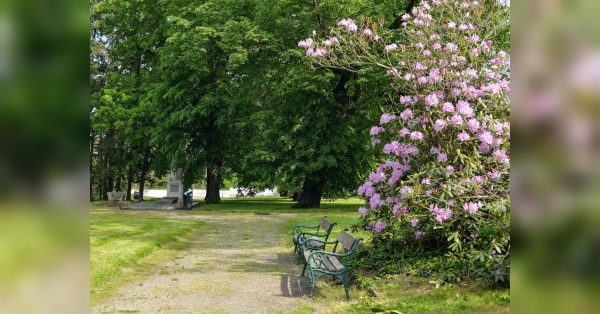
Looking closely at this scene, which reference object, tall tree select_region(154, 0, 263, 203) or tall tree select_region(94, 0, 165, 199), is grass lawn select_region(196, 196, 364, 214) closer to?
tall tree select_region(154, 0, 263, 203)

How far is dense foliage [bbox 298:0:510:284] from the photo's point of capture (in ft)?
22.4

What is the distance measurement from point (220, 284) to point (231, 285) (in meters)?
0.19

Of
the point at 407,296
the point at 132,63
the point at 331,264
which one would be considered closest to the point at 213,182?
the point at 132,63

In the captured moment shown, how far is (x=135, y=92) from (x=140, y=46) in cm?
295

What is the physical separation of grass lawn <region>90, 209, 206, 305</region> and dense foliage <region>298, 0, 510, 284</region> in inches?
165

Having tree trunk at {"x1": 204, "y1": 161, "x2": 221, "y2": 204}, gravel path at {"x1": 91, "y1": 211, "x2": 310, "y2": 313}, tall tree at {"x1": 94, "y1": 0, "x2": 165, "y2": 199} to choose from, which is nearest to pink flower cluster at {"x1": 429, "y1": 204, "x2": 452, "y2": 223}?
gravel path at {"x1": 91, "y1": 211, "x2": 310, "y2": 313}

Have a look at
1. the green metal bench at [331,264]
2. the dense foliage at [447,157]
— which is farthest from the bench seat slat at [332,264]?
the dense foliage at [447,157]

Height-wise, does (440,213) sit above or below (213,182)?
below

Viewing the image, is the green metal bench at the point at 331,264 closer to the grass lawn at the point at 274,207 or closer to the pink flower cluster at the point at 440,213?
the pink flower cluster at the point at 440,213

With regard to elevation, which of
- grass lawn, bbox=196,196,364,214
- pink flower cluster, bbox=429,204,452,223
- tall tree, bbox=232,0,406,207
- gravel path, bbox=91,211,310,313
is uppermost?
tall tree, bbox=232,0,406,207

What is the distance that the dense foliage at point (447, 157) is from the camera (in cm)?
684

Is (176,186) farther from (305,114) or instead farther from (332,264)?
(332,264)

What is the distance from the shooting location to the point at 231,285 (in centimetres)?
782

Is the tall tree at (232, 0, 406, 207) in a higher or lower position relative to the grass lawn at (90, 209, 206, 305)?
higher
